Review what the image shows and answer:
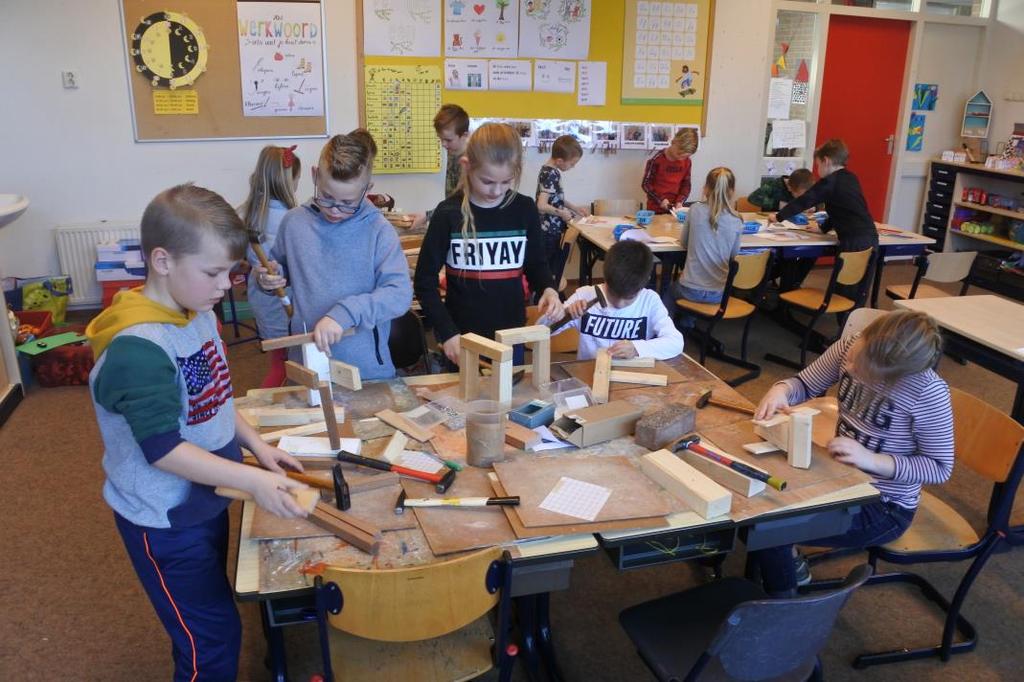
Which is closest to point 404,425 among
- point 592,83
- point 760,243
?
point 760,243

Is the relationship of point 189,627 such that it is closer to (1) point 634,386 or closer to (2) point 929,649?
(1) point 634,386

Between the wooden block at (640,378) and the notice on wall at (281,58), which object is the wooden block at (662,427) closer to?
the wooden block at (640,378)

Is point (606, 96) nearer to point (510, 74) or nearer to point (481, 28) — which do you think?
point (510, 74)

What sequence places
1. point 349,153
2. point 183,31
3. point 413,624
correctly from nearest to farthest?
1. point 413,624
2. point 349,153
3. point 183,31

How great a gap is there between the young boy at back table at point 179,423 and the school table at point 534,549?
93 mm

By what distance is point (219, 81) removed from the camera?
5055 millimetres

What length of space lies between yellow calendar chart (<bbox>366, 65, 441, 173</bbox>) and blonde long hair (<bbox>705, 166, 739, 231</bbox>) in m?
2.26

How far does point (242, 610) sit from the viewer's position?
2391 mm

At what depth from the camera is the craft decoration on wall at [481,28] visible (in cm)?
543

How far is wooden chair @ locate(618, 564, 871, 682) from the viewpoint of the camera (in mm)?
1376

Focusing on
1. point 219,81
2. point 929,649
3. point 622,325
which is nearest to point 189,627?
point 622,325

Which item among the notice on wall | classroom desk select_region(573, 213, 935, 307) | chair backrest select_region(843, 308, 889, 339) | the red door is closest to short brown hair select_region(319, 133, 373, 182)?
chair backrest select_region(843, 308, 889, 339)

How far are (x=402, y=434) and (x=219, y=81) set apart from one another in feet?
13.4

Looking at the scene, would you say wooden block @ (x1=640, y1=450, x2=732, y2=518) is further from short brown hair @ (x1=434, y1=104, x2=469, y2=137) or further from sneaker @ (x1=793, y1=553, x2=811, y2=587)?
short brown hair @ (x1=434, y1=104, x2=469, y2=137)
